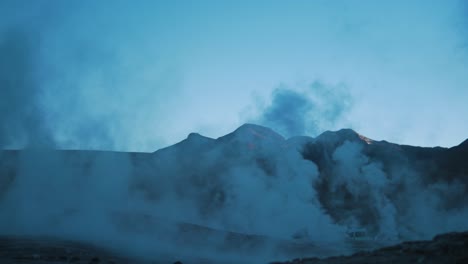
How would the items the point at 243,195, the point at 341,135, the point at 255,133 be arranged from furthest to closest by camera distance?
1. the point at 341,135
2. the point at 255,133
3. the point at 243,195

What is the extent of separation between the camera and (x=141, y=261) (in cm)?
2550

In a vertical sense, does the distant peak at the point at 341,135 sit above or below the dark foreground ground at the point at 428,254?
above

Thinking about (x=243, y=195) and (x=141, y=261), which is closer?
(x=141, y=261)

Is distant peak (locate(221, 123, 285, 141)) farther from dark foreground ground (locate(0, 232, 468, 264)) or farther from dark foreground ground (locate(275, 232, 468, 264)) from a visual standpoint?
dark foreground ground (locate(275, 232, 468, 264))

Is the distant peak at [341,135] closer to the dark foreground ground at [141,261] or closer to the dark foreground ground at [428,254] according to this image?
the dark foreground ground at [141,261]

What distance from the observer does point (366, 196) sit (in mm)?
59094

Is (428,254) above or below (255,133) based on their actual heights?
below

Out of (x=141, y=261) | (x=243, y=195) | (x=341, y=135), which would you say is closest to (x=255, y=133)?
(x=341, y=135)

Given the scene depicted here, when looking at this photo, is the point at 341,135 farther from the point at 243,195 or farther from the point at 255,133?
the point at 243,195

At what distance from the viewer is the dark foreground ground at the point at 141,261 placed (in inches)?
576

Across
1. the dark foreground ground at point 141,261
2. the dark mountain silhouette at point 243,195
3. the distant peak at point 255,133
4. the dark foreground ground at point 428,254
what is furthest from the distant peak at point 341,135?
the dark foreground ground at point 428,254

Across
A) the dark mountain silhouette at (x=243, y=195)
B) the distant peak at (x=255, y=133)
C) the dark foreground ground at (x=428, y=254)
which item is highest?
the distant peak at (x=255, y=133)

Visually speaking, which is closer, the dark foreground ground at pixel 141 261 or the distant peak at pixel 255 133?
the dark foreground ground at pixel 141 261

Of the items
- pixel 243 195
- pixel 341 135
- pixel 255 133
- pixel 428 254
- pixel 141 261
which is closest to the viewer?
pixel 428 254
